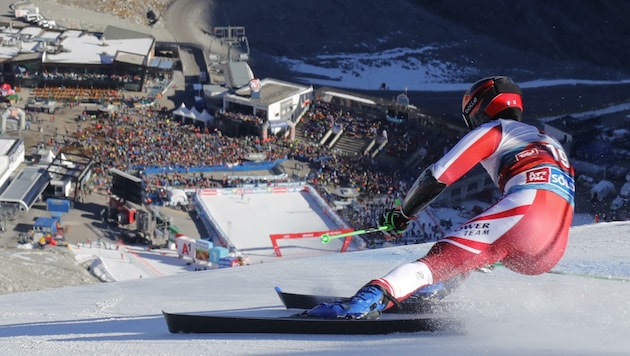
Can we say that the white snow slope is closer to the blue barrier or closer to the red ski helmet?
the red ski helmet

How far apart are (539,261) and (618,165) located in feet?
80.4

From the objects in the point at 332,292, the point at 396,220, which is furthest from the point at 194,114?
the point at 396,220

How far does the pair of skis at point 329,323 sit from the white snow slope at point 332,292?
6cm

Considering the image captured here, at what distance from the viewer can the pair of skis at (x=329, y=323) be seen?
5469mm

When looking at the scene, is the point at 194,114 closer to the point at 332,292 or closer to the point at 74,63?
the point at 74,63

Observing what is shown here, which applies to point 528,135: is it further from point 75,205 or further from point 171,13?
point 171,13

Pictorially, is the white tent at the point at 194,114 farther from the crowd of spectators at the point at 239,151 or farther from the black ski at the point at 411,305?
the black ski at the point at 411,305

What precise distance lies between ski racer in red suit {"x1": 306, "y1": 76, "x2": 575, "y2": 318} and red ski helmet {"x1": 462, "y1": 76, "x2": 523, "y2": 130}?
172mm

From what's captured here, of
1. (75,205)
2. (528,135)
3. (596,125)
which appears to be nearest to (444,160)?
(528,135)

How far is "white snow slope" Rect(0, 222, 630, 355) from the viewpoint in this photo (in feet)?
17.3

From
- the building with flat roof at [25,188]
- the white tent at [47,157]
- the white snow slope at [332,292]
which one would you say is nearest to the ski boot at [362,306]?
the white snow slope at [332,292]

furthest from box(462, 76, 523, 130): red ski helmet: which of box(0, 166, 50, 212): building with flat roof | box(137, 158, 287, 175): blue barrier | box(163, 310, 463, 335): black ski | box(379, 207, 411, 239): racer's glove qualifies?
box(137, 158, 287, 175): blue barrier

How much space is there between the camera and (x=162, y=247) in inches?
833

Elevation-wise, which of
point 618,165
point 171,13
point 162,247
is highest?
point 171,13
